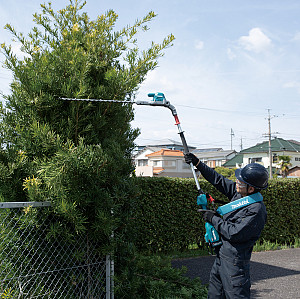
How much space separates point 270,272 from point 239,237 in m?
4.67

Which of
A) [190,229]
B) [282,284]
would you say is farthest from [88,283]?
[190,229]

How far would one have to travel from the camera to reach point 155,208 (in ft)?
27.1

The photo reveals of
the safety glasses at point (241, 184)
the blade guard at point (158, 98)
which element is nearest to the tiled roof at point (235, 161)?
the blade guard at point (158, 98)

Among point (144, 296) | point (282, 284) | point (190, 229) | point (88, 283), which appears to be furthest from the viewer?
point (190, 229)

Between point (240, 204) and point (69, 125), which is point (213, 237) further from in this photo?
point (69, 125)

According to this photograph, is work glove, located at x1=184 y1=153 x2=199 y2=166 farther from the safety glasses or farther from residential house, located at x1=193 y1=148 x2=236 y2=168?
residential house, located at x1=193 y1=148 x2=236 y2=168

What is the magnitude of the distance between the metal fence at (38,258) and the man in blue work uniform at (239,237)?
1356mm

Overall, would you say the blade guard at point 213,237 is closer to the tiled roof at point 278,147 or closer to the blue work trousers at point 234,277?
the blue work trousers at point 234,277

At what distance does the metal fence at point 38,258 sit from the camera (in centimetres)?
321

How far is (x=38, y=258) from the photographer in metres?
3.34

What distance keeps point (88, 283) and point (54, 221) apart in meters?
0.81

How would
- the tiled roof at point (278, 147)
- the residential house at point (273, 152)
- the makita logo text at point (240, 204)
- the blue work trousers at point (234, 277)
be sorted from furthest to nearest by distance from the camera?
the tiled roof at point (278, 147), the residential house at point (273, 152), the makita logo text at point (240, 204), the blue work trousers at point (234, 277)

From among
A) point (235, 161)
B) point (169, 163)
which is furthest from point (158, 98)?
point (235, 161)

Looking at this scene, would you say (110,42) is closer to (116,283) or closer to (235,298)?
(116,283)
